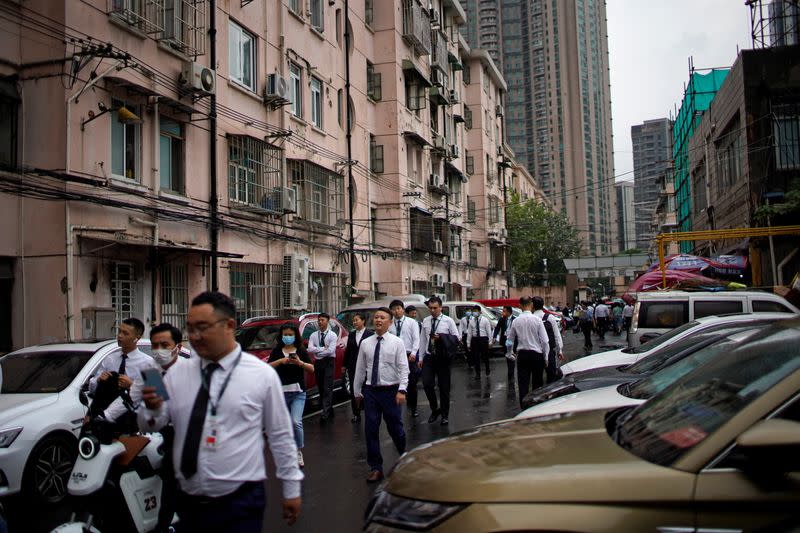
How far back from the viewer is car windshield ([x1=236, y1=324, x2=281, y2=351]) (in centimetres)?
1270

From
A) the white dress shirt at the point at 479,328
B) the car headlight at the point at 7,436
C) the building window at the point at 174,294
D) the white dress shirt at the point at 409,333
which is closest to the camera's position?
the car headlight at the point at 7,436

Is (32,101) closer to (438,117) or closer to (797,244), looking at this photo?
(797,244)

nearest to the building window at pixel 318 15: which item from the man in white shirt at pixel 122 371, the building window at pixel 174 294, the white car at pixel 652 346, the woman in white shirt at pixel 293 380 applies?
the building window at pixel 174 294

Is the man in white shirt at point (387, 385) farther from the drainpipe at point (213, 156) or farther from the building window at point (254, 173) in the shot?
the building window at point (254, 173)

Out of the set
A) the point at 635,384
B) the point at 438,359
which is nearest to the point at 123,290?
the point at 438,359

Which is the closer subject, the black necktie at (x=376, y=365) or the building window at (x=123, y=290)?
the black necktie at (x=376, y=365)

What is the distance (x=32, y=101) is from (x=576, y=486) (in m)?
13.2

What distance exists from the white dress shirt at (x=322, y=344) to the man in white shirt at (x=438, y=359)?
1.48 m

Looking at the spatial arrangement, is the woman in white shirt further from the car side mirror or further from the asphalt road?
the car side mirror

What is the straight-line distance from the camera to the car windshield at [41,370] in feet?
25.3

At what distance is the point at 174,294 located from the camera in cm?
1606

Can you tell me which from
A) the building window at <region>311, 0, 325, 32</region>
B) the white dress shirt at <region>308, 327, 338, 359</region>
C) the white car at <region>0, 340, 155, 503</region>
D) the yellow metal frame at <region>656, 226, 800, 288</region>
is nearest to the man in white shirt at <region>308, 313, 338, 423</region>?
the white dress shirt at <region>308, 327, 338, 359</region>

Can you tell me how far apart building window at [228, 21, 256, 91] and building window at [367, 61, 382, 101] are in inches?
411

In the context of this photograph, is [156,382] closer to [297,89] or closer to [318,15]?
[297,89]
